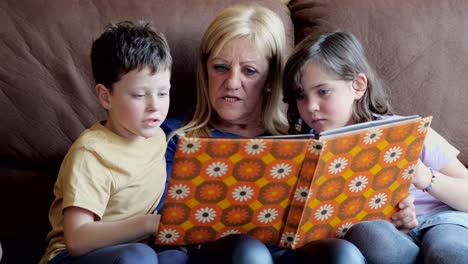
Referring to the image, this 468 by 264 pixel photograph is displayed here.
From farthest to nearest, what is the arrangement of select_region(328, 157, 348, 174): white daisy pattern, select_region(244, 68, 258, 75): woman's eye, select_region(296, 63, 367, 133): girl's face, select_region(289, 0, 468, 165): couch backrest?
1. select_region(289, 0, 468, 165): couch backrest
2. select_region(244, 68, 258, 75): woman's eye
3. select_region(296, 63, 367, 133): girl's face
4. select_region(328, 157, 348, 174): white daisy pattern

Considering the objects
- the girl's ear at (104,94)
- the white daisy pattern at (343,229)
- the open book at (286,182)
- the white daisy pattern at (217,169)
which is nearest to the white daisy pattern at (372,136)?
the open book at (286,182)

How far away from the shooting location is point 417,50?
1863 millimetres

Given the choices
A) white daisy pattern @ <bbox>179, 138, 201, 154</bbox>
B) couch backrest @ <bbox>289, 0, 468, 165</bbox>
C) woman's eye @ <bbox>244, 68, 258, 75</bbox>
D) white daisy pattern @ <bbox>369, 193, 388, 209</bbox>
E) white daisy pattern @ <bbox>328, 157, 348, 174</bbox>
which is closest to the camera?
white daisy pattern @ <bbox>179, 138, 201, 154</bbox>

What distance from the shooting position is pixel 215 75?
169 cm

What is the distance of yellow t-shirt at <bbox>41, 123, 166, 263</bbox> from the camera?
136 cm

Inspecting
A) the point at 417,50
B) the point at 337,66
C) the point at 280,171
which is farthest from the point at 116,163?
the point at 417,50

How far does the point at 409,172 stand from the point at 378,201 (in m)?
0.10

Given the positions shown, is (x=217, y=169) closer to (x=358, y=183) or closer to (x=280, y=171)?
(x=280, y=171)

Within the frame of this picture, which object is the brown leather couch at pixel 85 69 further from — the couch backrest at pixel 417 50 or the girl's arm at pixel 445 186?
the girl's arm at pixel 445 186

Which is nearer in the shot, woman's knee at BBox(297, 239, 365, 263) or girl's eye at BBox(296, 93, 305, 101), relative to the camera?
woman's knee at BBox(297, 239, 365, 263)

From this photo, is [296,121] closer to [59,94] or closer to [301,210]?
[301,210]

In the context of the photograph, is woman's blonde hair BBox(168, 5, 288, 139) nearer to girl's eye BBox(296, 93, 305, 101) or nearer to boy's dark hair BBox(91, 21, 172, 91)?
girl's eye BBox(296, 93, 305, 101)

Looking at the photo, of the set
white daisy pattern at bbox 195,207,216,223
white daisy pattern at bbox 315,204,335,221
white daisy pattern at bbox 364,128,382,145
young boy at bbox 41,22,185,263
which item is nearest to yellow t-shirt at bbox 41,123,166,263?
young boy at bbox 41,22,185,263

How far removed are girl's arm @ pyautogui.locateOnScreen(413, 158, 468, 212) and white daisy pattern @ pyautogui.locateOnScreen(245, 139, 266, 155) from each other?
45cm
